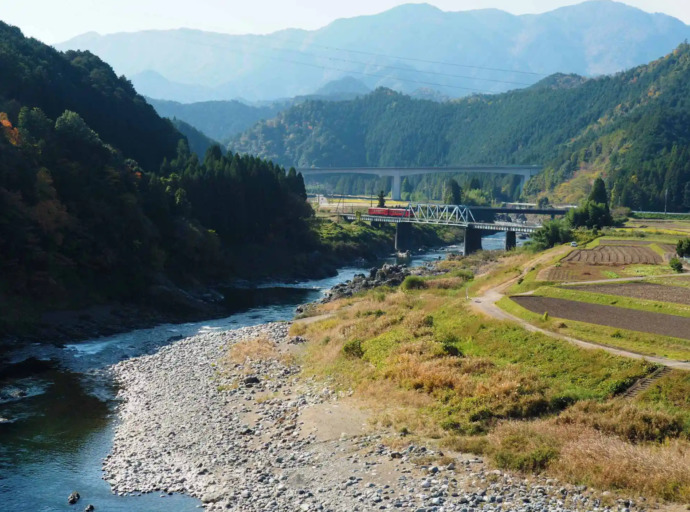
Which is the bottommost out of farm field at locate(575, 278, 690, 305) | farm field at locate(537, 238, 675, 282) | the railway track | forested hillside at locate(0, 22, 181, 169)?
the railway track

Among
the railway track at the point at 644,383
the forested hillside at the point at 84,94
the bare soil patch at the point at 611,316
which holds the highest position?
the forested hillside at the point at 84,94

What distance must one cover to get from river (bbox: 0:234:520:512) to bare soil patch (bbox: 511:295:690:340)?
26.3m

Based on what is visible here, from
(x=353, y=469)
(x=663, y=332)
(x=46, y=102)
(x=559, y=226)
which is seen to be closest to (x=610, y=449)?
(x=353, y=469)

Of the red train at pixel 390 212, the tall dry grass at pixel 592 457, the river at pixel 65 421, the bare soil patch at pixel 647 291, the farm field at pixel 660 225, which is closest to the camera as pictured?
the tall dry grass at pixel 592 457

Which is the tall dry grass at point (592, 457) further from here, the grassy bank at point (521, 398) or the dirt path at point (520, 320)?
the dirt path at point (520, 320)

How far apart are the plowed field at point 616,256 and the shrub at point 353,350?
117ft

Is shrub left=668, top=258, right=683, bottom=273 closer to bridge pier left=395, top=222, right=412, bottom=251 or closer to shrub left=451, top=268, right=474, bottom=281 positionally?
shrub left=451, top=268, right=474, bottom=281

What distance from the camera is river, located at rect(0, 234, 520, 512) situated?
28344mm

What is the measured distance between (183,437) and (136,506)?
7060mm

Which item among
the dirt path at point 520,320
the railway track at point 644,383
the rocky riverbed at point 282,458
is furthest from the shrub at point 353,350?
the railway track at point 644,383

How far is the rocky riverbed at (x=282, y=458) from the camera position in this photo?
24750 mm

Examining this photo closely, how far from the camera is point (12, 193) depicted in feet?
211

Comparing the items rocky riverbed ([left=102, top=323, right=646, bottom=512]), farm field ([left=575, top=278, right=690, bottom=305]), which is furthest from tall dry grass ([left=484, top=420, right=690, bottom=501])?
farm field ([left=575, top=278, right=690, bottom=305])

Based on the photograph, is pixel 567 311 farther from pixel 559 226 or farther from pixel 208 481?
pixel 559 226
